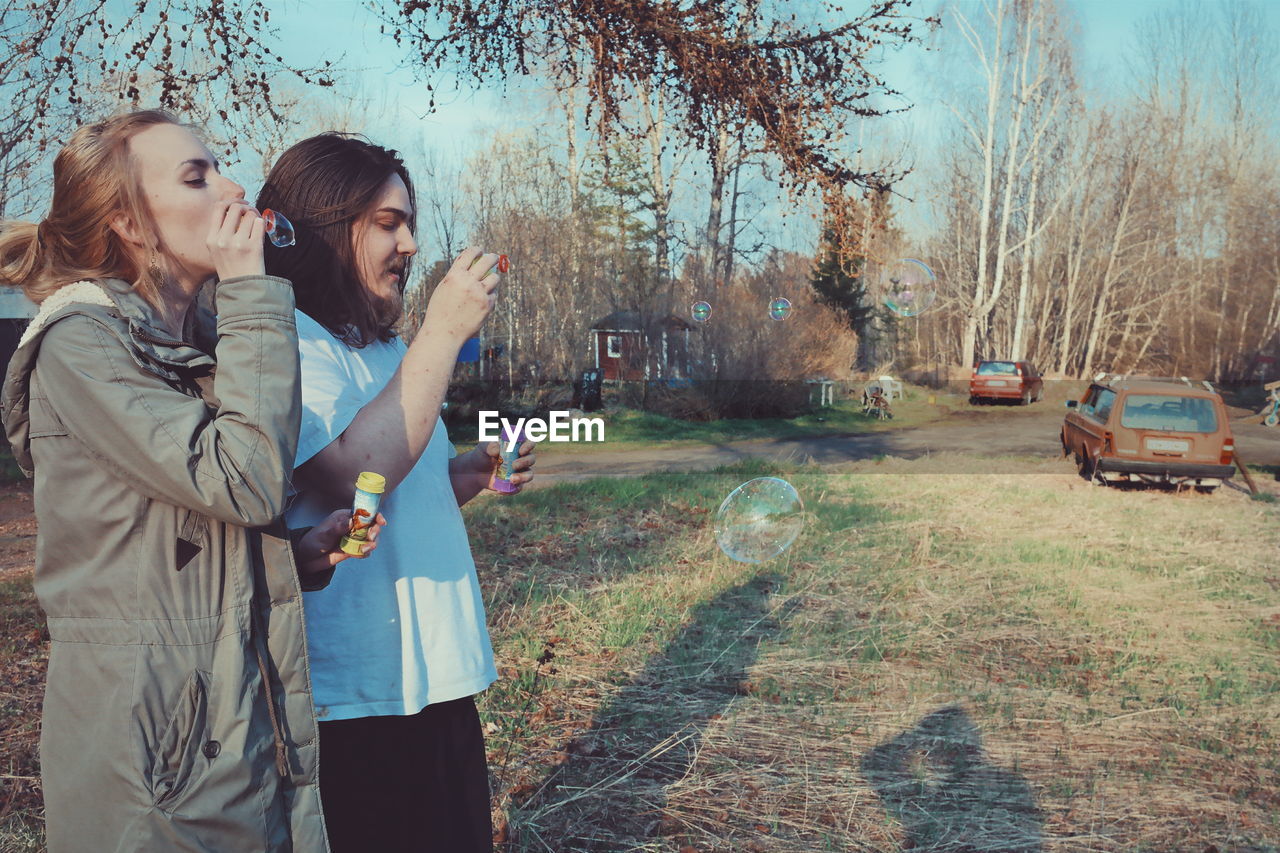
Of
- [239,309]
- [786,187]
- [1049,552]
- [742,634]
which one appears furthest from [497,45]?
[1049,552]

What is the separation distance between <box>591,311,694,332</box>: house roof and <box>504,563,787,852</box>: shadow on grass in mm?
16008

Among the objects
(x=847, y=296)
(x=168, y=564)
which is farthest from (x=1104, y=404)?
(x=847, y=296)

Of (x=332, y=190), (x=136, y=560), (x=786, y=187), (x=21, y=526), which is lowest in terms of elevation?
(x=21, y=526)

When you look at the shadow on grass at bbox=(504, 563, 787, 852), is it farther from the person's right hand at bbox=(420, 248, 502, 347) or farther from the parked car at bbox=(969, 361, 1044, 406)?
the parked car at bbox=(969, 361, 1044, 406)

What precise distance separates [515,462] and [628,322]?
65.2ft

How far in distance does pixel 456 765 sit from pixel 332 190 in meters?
1.08

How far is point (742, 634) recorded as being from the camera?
17.8 ft

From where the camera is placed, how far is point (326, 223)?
1758 mm

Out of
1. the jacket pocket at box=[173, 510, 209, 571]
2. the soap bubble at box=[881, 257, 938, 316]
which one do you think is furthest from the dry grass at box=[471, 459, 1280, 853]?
the soap bubble at box=[881, 257, 938, 316]

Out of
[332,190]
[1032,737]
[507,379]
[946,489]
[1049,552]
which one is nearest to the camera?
[332,190]

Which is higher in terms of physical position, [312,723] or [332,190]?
[332,190]

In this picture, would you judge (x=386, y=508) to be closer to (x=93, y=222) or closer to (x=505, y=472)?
(x=505, y=472)

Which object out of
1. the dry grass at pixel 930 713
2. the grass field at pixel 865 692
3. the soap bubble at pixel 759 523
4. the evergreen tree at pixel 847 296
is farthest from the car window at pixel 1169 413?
the evergreen tree at pixel 847 296

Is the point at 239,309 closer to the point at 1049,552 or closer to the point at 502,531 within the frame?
the point at 502,531
